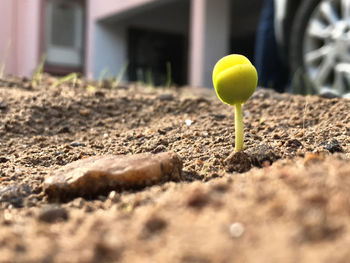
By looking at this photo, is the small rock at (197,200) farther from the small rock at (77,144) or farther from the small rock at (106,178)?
the small rock at (77,144)

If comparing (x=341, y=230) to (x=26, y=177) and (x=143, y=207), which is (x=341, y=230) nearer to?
(x=143, y=207)

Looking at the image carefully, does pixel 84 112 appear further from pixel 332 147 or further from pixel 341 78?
pixel 341 78

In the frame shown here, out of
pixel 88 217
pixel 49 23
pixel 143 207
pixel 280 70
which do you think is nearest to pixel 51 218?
pixel 88 217

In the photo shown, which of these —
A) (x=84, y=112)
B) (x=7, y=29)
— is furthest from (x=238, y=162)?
(x=7, y=29)

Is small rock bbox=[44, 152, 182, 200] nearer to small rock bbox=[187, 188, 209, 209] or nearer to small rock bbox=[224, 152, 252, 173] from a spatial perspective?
small rock bbox=[224, 152, 252, 173]

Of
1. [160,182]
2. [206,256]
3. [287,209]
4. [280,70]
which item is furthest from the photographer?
[280,70]

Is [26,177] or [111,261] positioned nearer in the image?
[111,261]

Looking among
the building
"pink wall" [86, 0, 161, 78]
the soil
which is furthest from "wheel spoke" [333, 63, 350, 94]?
the building
